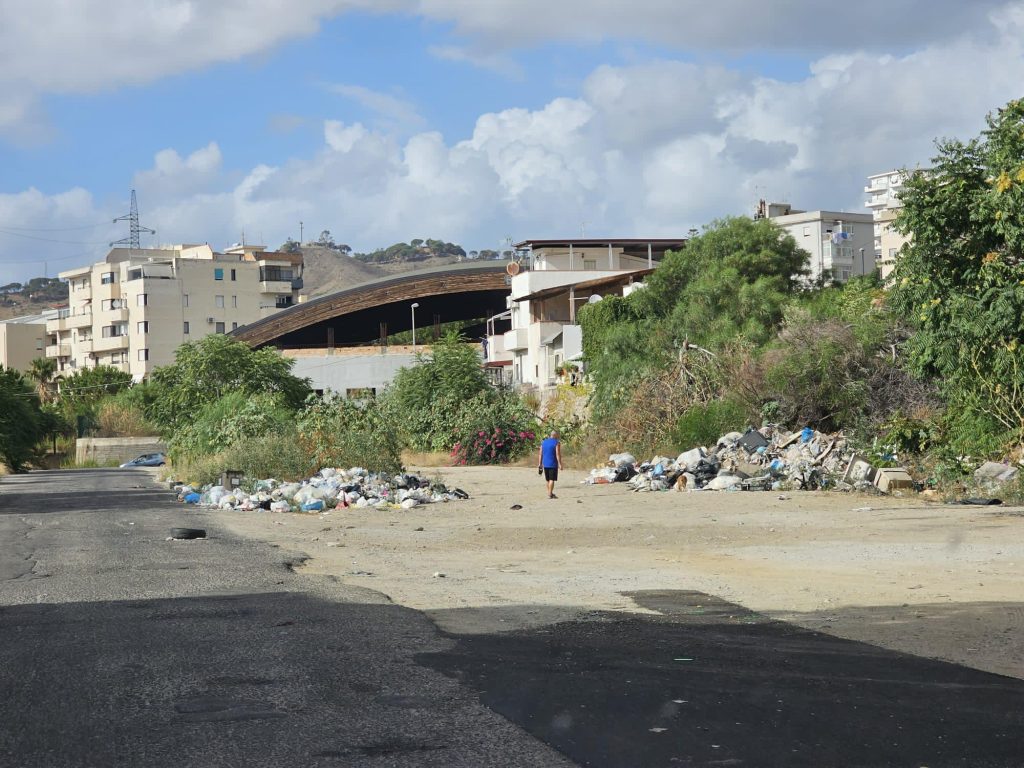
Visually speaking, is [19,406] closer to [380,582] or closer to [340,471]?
[340,471]

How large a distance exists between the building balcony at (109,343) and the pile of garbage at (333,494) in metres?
90.8

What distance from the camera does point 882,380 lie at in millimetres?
30484

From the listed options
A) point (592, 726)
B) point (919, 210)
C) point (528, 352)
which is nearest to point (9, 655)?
point (592, 726)

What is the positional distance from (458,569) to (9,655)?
709 cm

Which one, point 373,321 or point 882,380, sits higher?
point 373,321

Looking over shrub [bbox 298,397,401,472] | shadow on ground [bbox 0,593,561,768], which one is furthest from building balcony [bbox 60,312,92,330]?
shadow on ground [bbox 0,593,561,768]

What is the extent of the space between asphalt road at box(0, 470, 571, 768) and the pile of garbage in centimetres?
1201

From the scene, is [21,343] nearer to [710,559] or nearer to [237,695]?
[710,559]

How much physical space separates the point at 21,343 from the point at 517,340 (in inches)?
2964

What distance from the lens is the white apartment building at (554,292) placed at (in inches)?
2694

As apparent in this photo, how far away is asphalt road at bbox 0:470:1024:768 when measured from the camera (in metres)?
5.88

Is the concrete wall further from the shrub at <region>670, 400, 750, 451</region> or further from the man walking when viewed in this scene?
the man walking

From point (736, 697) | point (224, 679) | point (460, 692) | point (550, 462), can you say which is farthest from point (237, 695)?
point (550, 462)

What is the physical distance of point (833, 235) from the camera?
99625 millimetres
